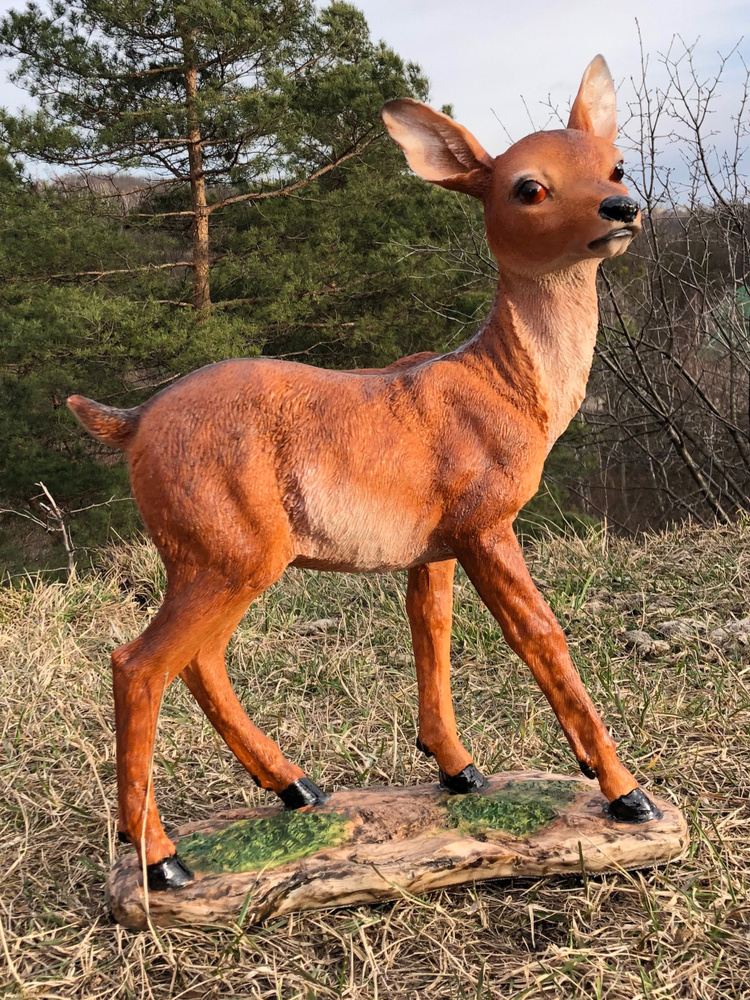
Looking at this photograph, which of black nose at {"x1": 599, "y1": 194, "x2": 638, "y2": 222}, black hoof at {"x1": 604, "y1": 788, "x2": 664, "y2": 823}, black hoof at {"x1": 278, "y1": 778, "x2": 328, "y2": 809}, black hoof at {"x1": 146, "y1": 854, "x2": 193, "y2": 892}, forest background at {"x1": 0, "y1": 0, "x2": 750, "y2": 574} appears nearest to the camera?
black nose at {"x1": 599, "y1": 194, "x2": 638, "y2": 222}

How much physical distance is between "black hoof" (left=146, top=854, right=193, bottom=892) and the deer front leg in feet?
3.09

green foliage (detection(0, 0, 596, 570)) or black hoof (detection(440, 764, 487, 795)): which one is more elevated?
green foliage (detection(0, 0, 596, 570))

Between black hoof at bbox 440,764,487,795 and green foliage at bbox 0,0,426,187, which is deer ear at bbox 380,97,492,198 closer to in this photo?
black hoof at bbox 440,764,487,795

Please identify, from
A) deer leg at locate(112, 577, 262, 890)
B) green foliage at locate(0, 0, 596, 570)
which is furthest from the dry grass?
green foliage at locate(0, 0, 596, 570)

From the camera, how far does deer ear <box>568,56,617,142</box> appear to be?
203cm

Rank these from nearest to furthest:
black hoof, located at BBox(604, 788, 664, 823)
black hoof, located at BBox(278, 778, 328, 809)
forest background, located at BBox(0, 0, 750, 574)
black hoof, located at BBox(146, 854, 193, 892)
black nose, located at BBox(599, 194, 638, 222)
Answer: black nose, located at BBox(599, 194, 638, 222) < black hoof, located at BBox(146, 854, 193, 892) < black hoof, located at BBox(604, 788, 664, 823) < black hoof, located at BBox(278, 778, 328, 809) < forest background, located at BBox(0, 0, 750, 574)

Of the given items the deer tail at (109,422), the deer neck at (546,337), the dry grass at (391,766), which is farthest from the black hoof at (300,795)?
the deer neck at (546,337)

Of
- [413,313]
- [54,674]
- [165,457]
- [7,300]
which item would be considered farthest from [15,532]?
[165,457]

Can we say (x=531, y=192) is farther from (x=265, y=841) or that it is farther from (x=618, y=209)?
(x=265, y=841)

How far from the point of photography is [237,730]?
2.09 metres

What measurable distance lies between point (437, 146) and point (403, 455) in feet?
2.47

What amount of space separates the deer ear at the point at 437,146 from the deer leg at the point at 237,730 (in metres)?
1.22

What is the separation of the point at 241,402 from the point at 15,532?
26.4 ft

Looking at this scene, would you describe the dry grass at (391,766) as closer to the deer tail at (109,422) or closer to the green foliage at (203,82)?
the deer tail at (109,422)
